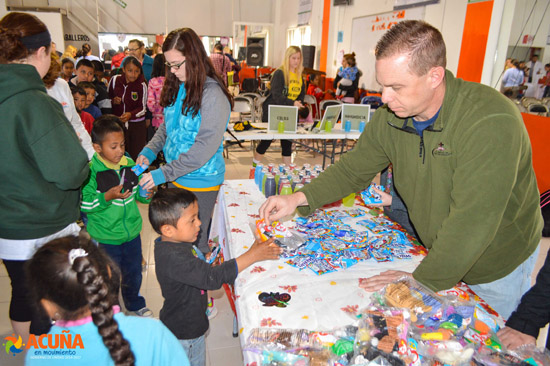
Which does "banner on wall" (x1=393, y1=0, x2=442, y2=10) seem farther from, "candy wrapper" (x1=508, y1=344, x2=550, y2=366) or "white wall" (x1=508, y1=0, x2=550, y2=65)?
"candy wrapper" (x1=508, y1=344, x2=550, y2=366)

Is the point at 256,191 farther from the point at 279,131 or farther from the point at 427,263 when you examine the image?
the point at 279,131

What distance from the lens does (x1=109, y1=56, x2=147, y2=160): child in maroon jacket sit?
192 inches

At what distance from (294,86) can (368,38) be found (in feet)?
14.0

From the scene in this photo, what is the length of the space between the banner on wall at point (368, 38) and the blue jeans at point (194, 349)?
7.87m

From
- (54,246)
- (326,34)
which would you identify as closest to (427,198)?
(54,246)

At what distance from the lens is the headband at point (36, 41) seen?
158cm

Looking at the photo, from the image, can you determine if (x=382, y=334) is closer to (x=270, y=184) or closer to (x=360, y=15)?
(x=270, y=184)

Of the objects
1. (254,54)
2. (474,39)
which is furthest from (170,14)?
(474,39)

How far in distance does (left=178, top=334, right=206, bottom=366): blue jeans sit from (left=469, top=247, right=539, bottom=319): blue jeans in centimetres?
123

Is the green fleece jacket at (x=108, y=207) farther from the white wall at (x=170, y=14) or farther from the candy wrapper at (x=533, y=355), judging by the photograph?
the white wall at (x=170, y=14)

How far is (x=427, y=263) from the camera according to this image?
1.21 meters

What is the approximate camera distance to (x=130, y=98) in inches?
194

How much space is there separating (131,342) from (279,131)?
13.3 ft

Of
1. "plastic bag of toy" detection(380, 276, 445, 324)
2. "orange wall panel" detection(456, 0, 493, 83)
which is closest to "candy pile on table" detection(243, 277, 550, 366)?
"plastic bag of toy" detection(380, 276, 445, 324)
